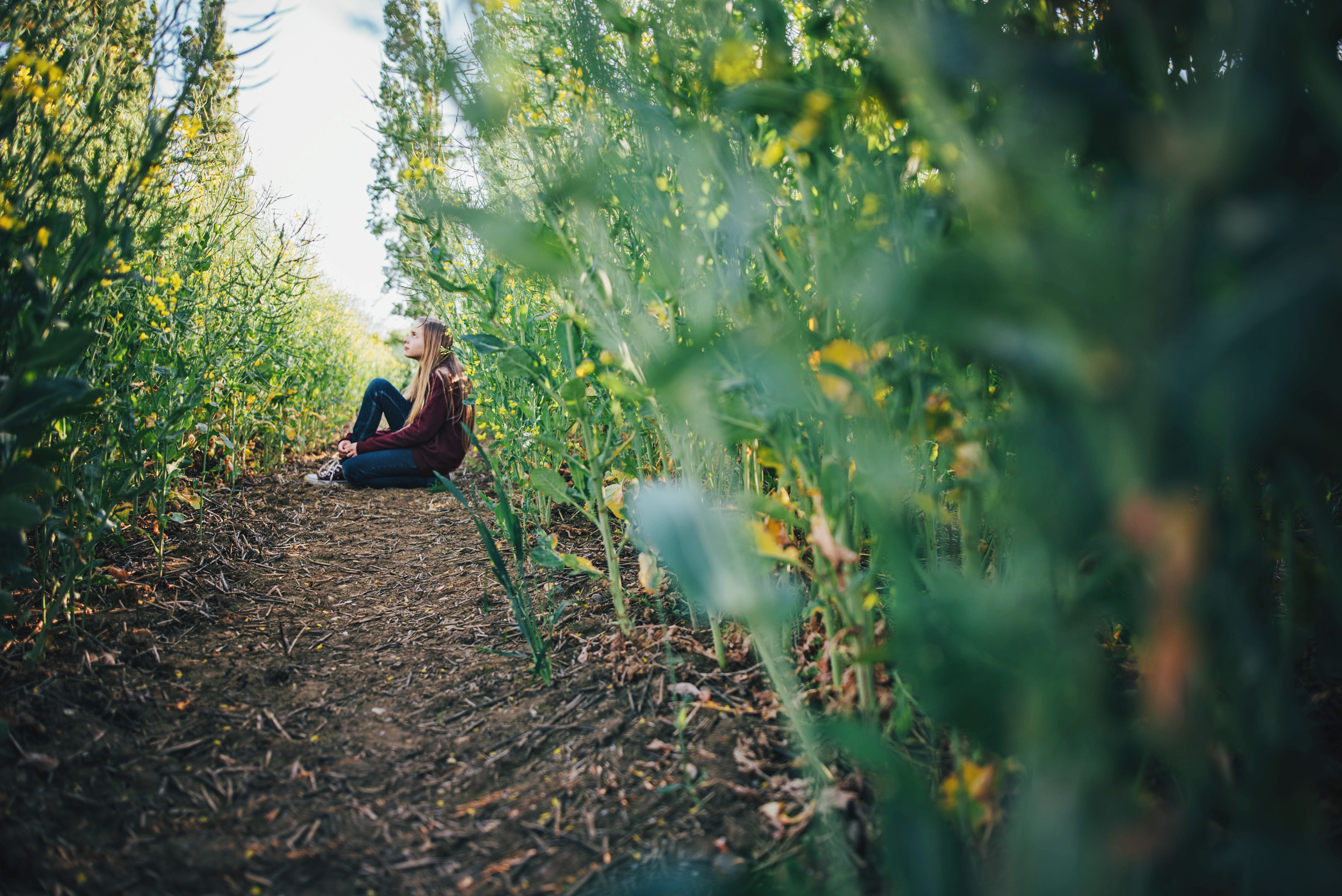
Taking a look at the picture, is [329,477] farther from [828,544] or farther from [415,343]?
[828,544]

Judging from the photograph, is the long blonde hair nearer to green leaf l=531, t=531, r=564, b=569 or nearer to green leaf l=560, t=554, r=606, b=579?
green leaf l=531, t=531, r=564, b=569

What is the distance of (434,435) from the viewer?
4.29m

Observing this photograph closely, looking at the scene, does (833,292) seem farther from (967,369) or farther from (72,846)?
(72,846)

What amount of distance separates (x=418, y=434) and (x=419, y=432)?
0.07 feet

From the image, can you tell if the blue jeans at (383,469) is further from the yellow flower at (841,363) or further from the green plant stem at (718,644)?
the yellow flower at (841,363)

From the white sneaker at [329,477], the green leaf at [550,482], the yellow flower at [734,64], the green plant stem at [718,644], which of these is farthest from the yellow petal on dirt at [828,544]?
the white sneaker at [329,477]

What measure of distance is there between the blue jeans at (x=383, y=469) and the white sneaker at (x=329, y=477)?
0.23 ft

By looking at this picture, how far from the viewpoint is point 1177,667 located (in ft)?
1.40

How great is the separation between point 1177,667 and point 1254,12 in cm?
45

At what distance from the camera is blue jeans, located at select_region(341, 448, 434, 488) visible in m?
4.18

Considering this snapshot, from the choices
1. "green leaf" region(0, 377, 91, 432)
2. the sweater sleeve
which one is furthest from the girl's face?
"green leaf" region(0, 377, 91, 432)

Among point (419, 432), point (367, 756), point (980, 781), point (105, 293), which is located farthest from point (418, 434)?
point (980, 781)

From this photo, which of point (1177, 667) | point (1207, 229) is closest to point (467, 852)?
point (1177, 667)

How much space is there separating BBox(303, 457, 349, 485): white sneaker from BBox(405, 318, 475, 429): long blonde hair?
1.78 ft
